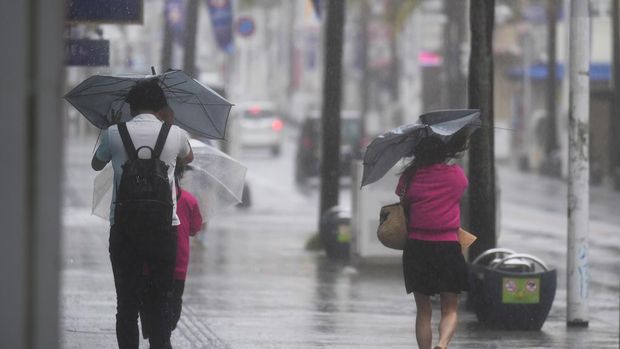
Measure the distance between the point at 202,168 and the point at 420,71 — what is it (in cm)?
5509

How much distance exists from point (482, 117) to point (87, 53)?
10.9 ft

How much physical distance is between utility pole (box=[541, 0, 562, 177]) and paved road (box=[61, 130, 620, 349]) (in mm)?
15042

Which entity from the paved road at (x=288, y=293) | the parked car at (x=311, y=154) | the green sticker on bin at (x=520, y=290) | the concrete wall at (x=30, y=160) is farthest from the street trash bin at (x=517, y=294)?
the parked car at (x=311, y=154)

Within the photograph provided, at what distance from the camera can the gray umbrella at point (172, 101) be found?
907cm

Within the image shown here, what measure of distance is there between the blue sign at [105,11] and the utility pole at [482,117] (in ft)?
9.86

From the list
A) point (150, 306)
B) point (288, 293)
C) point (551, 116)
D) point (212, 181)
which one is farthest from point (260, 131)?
point (150, 306)

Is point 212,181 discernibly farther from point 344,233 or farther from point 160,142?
point 344,233

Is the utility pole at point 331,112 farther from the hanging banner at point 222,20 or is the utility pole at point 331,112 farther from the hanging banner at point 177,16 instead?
the hanging banner at point 177,16

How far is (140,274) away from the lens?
819 cm

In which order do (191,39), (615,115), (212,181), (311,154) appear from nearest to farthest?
1. (212,181)
2. (191,39)
3. (615,115)
4. (311,154)

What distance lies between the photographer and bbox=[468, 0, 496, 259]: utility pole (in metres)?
12.4

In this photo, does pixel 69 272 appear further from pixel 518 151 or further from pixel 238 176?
pixel 518 151

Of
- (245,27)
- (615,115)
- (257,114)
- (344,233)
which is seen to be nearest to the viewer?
(344,233)

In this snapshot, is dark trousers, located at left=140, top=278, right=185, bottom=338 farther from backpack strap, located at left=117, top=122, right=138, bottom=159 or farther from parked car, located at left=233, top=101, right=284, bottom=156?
parked car, located at left=233, top=101, right=284, bottom=156
